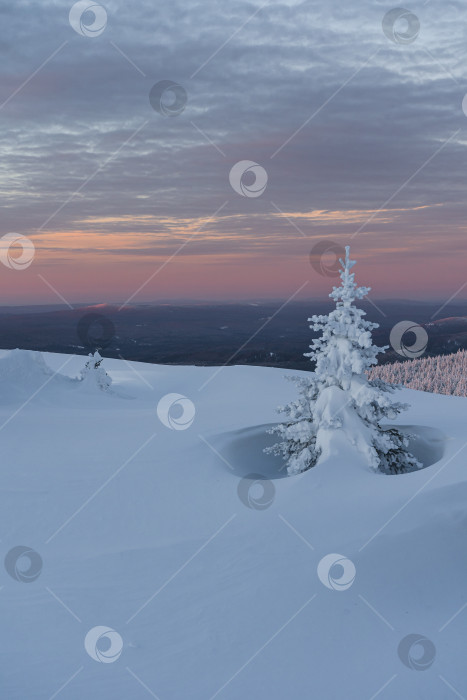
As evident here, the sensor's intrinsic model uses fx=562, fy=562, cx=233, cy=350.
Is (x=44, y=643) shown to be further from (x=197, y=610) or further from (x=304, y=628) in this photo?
(x=304, y=628)

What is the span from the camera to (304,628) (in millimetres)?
6508

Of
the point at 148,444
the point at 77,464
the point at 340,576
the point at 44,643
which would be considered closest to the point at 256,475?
the point at 148,444

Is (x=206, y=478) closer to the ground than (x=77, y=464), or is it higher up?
closer to the ground

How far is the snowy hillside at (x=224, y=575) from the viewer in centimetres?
585

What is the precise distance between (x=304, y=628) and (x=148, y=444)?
7142mm
